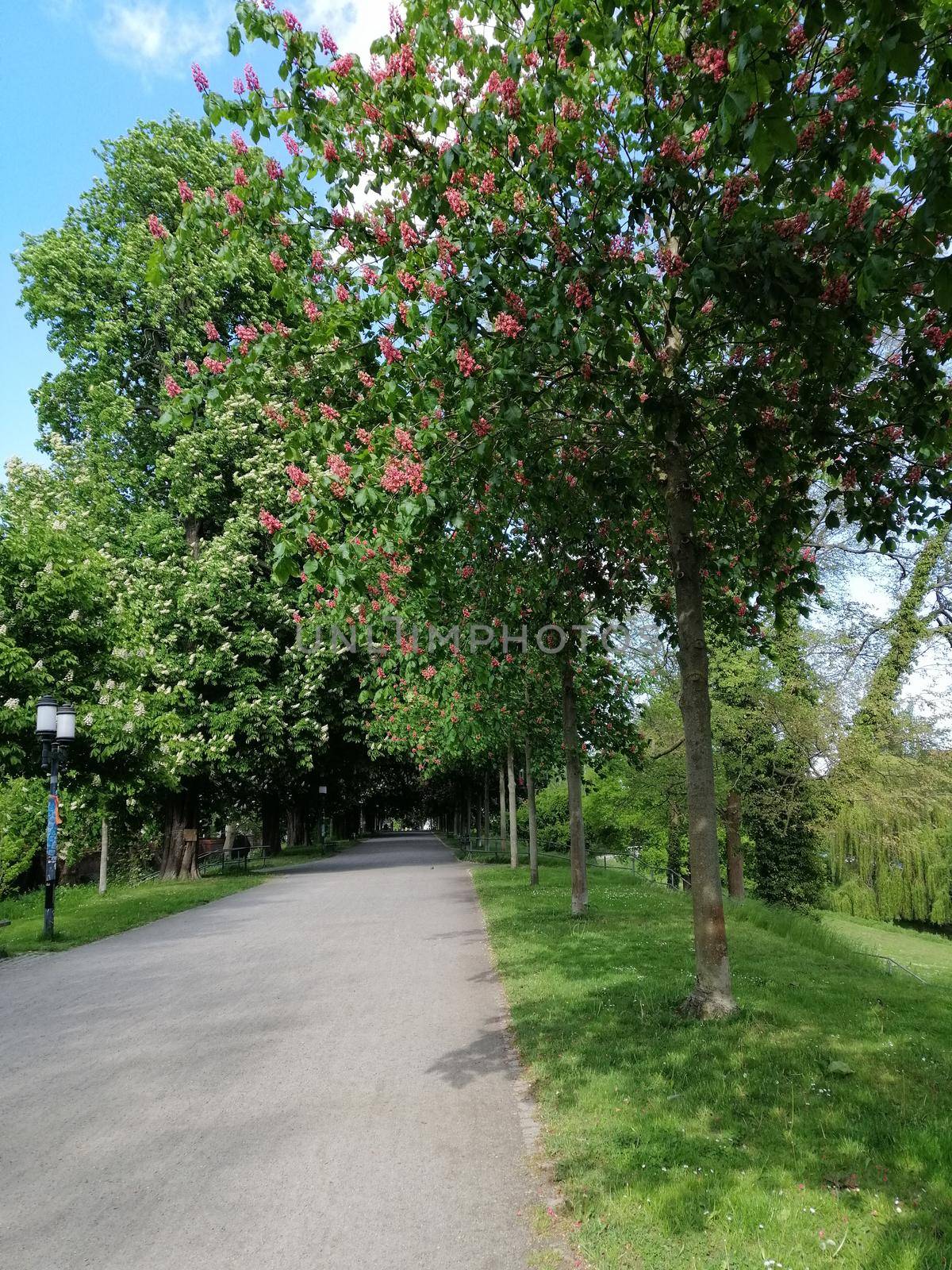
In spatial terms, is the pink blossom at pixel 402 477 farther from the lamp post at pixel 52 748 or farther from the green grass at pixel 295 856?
the green grass at pixel 295 856

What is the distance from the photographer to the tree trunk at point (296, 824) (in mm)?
47844

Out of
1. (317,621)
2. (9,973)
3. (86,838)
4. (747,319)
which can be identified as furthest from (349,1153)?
(86,838)

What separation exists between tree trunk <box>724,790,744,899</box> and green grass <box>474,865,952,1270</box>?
39.8ft

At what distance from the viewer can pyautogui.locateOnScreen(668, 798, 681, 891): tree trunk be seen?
939 inches

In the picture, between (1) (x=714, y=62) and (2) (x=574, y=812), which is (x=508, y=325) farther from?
(2) (x=574, y=812)

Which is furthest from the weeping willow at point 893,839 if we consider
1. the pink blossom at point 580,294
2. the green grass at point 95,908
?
the pink blossom at point 580,294

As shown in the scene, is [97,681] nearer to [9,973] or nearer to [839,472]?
[9,973]

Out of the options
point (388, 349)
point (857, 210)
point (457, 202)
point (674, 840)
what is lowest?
point (674, 840)

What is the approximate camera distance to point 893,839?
1991 centimetres

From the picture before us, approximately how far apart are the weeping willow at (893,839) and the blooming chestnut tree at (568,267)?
1318 cm

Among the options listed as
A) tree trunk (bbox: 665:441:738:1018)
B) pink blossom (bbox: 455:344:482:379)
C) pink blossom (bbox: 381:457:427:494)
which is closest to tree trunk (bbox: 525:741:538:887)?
tree trunk (bbox: 665:441:738:1018)

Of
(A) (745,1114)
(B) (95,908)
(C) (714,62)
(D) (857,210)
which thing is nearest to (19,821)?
(B) (95,908)

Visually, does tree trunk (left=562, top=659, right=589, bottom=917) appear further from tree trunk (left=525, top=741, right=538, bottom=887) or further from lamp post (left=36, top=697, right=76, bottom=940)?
lamp post (left=36, top=697, right=76, bottom=940)

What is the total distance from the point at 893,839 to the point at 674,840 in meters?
7.60
